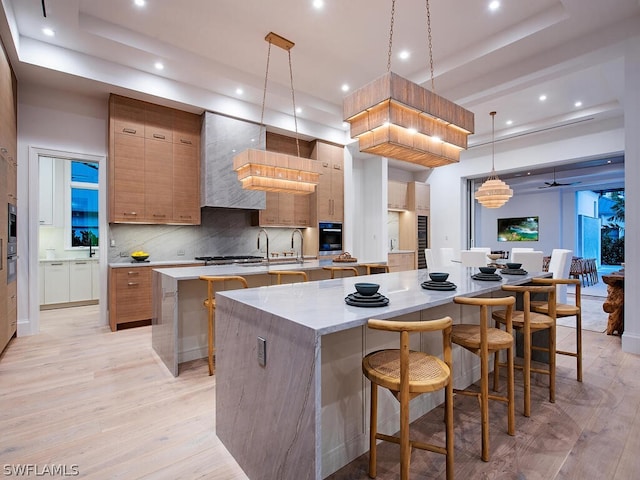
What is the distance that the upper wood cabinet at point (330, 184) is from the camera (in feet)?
20.7

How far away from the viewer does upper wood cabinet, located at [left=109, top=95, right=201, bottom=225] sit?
14.6 feet

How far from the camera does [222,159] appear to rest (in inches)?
203

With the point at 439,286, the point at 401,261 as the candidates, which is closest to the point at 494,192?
the point at 401,261

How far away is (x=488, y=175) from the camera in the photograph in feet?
24.6

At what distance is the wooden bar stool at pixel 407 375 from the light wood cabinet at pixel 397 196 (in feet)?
21.5

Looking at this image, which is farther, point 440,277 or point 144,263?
point 144,263

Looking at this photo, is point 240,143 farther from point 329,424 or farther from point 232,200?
point 329,424

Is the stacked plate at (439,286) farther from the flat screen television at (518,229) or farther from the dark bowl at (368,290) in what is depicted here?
the flat screen television at (518,229)

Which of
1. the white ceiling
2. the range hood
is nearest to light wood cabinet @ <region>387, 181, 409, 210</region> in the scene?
the white ceiling

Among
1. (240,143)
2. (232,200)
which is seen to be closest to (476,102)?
(240,143)

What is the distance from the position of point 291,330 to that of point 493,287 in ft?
5.34

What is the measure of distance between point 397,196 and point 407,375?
7147 millimetres

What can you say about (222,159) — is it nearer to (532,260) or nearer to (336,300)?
(336,300)

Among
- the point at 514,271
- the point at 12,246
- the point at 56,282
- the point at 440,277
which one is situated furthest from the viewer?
the point at 56,282
